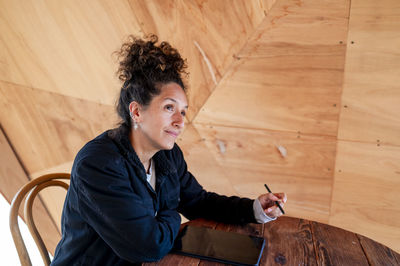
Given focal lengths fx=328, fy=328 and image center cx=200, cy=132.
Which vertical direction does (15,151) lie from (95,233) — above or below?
below

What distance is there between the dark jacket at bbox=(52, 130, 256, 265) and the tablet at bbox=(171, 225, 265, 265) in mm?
54

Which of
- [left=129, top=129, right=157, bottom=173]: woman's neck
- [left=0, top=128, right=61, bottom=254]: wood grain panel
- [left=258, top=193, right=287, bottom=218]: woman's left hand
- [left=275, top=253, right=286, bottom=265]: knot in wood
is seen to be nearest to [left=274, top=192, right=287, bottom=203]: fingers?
[left=258, top=193, right=287, bottom=218]: woman's left hand

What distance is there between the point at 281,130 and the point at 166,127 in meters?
0.85

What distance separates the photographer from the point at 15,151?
2.86m

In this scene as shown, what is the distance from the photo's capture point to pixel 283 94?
189 centimetres

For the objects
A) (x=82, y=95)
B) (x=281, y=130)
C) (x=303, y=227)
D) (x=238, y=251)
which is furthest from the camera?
(x=82, y=95)

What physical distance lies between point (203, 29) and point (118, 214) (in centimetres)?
128

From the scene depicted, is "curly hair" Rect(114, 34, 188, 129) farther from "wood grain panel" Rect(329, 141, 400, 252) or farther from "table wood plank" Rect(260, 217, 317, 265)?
"wood grain panel" Rect(329, 141, 400, 252)

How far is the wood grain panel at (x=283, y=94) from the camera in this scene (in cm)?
181

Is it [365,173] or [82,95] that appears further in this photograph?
[82,95]

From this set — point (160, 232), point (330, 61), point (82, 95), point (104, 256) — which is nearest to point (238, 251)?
→ point (160, 232)

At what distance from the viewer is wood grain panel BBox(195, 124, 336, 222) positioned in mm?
1911

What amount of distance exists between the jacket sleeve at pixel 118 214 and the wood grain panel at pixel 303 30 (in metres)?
1.15

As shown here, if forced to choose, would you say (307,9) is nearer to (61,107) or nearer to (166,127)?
(166,127)
